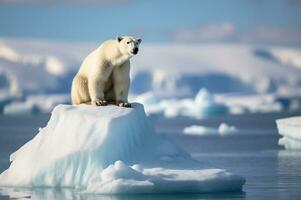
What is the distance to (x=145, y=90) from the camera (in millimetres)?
110875

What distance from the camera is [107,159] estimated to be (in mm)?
16438

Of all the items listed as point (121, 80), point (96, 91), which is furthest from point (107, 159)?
point (121, 80)

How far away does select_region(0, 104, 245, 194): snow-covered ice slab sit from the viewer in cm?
1596

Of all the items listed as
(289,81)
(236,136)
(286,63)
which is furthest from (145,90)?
(236,136)

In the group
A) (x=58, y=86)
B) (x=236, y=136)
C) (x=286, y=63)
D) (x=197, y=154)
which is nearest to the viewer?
(x=197, y=154)

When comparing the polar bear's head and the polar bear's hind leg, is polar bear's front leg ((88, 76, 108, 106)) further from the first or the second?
the polar bear's head

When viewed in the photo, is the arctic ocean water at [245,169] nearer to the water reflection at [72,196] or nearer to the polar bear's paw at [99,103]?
the water reflection at [72,196]

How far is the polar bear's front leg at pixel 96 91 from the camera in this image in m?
17.1

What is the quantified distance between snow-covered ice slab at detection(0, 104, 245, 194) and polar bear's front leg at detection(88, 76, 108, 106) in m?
0.24

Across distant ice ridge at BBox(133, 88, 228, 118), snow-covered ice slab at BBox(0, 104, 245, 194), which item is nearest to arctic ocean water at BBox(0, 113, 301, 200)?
snow-covered ice slab at BBox(0, 104, 245, 194)

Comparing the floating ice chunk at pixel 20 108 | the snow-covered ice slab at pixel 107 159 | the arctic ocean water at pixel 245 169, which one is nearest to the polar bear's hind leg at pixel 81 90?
the snow-covered ice slab at pixel 107 159

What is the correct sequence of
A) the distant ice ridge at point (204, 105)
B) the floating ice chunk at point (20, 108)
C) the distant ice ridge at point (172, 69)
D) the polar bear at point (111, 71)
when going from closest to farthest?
the polar bear at point (111, 71) → the distant ice ridge at point (204, 105) → the floating ice chunk at point (20, 108) → the distant ice ridge at point (172, 69)

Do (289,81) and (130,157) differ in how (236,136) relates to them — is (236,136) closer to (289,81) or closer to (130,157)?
(130,157)

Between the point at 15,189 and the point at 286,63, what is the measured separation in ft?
433
